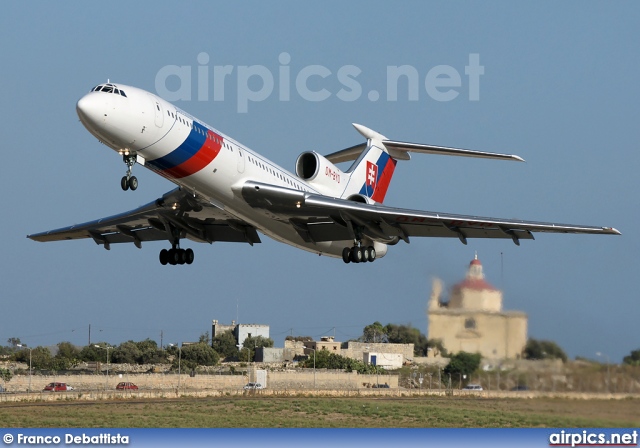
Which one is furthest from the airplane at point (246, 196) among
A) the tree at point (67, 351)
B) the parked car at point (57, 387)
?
the tree at point (67, 351)

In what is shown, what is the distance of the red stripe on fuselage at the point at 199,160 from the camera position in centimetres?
2328

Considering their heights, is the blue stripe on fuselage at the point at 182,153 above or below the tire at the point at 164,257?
above

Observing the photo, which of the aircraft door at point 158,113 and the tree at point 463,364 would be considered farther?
the aircraft door at point 158,113

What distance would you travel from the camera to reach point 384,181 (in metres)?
32.0

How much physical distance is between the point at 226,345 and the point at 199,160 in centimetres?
4968

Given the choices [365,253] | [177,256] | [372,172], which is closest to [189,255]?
[177,256]

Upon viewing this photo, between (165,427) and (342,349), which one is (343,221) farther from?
(342,349)

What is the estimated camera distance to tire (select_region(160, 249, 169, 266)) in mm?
28812

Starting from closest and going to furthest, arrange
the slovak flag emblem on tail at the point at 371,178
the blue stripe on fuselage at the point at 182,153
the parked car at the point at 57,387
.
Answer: the blue stripe on fuselage at the point at 182,153 < the slovak flag emblem on tail at the point at 371,178 < the parked car at the point at 57,387

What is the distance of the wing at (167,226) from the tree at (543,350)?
887cm

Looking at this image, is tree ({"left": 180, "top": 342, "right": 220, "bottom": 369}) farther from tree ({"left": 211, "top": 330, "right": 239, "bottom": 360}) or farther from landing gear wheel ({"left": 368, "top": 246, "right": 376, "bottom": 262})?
landing gear wheel ({"left": 368, "top": 246, "right": 376, "bottom": 262})

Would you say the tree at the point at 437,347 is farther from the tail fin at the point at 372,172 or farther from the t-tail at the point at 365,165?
the tail fin at the point at 372,172

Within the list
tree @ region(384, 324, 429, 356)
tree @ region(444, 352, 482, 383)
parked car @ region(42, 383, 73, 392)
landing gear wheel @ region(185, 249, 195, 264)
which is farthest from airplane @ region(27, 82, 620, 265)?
parked car @ region(42, 383, 73, 392)

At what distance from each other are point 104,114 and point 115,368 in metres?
29.7
